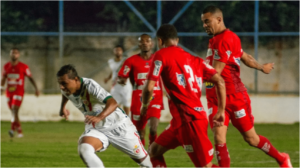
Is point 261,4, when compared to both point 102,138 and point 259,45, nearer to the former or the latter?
point 259,45

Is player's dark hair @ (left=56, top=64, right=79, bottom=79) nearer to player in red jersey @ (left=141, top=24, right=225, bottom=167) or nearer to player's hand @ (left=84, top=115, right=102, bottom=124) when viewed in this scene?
player's hand @ (left=84, top=115, right=102, bottom=124)

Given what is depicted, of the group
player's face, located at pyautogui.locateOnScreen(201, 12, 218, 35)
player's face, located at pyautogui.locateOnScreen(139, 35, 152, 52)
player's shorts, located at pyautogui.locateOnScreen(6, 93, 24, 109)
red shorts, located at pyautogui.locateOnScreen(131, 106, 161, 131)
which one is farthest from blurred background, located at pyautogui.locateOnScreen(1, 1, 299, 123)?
player's face, located at pyautogui.locateOnScreen(201, 12, 218, 35)

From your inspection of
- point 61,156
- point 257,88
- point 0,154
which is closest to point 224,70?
point 61,156

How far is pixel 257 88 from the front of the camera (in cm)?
1914

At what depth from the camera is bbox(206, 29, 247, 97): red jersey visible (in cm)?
725

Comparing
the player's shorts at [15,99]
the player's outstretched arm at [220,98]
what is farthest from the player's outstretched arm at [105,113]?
the player's shorts at [15,99]

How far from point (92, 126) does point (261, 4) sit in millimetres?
13906

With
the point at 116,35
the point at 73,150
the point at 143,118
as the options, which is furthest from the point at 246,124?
the point at 116,35

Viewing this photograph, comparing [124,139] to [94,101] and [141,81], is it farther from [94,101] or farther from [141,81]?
[141,81]

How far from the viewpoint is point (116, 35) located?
19.7 metres

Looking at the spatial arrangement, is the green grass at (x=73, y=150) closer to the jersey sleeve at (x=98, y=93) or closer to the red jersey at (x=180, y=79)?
the jersey sleeve at (x=98, y=93)

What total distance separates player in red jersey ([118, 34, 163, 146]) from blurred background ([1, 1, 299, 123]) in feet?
27.1

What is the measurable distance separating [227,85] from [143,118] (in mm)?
3422

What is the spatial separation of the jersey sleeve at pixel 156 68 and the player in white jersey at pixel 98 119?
2.50ft
